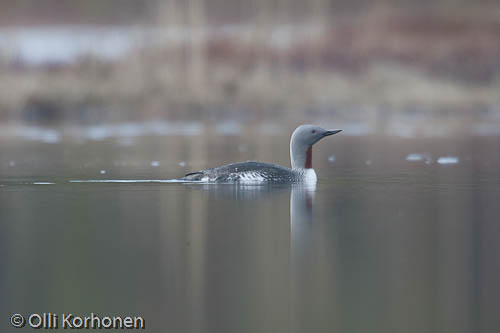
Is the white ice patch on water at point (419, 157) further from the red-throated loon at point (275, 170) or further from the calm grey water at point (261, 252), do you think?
the red-throated loon at point (275, 170)

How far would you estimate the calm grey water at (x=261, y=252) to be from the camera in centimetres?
439

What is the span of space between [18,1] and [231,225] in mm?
26512

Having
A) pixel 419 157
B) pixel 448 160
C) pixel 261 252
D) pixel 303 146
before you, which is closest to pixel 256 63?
pixel 419 157

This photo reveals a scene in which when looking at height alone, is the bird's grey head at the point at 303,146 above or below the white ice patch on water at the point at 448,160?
above

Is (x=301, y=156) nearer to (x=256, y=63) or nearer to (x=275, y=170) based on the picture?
(x=275, y=170)

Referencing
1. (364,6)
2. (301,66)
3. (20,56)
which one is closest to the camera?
(20,56)

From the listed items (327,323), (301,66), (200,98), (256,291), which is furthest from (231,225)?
(301,66)

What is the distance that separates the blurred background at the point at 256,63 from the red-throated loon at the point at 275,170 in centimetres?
968

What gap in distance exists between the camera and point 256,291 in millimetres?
4688

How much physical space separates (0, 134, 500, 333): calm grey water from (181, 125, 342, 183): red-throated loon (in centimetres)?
24

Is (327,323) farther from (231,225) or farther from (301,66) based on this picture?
(301,66)

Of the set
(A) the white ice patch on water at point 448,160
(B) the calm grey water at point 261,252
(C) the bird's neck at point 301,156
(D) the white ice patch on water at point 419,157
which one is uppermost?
(C) the bird's neck at point 301,156

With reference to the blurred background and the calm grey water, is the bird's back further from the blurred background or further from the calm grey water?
the blurred background

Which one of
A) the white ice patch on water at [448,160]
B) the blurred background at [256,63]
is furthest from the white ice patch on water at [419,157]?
the blurred background at [256,63]
